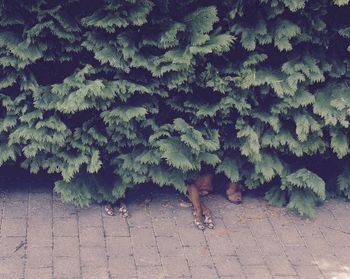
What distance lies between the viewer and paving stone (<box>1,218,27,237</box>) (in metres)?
4.87

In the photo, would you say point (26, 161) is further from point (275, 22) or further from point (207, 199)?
point (275, 22)

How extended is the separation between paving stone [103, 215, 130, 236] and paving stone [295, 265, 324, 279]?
152 centimetres

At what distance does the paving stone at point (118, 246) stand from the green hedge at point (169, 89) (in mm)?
504

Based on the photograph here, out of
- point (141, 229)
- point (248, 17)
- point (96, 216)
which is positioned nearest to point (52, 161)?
point (96, 216)

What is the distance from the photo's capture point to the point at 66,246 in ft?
15.7

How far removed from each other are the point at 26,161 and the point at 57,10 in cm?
146

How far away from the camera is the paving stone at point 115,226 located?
16.4ft

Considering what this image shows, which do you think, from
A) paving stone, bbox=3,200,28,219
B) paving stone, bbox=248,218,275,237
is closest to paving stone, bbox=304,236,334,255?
paving stone, bbox=248,218,275,237

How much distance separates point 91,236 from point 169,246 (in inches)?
27.2

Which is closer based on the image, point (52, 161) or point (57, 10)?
point (57, 10)

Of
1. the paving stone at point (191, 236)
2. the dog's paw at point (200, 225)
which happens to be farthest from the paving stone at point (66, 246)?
the dog's paw at point (200, 225)

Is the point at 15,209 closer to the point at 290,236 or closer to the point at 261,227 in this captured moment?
the point at 261,227

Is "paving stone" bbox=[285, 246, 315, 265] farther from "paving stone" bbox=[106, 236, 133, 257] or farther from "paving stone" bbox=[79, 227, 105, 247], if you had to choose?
"paving stone" bbox=[79, 227, 105, 247]

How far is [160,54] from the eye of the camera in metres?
4.90
